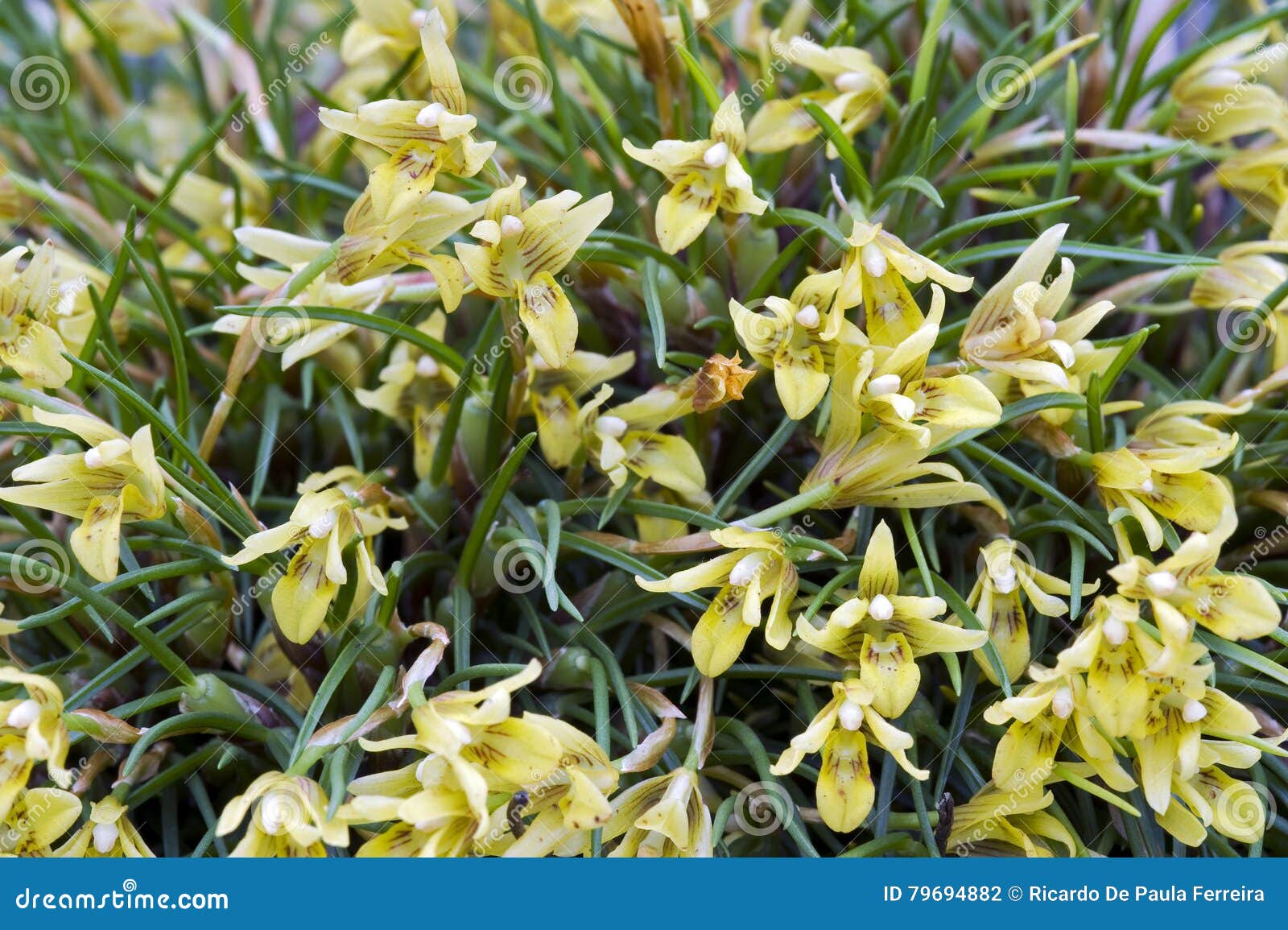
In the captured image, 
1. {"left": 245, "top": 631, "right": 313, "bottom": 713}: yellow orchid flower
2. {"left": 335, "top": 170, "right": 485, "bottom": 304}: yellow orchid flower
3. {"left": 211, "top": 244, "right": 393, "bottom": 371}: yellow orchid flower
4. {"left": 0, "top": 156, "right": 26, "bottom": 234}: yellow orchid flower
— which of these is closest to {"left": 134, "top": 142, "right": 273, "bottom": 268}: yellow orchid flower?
{"left": 0, "top": 156, "right": 26, "bottom": 234}: yellow orchid flower

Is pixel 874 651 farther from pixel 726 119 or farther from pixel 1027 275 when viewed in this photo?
pixel 726 119

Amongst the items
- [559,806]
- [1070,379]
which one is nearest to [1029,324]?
[1070,379]

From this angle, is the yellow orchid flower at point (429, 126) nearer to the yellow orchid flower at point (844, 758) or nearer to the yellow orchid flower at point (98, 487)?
the yellow orchid flower at point (98, 487)

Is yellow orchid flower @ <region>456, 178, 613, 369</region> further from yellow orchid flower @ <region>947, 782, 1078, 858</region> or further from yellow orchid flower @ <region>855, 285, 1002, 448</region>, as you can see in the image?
yellow orchid flower @ <region>947, 782, 1078, 858</region>

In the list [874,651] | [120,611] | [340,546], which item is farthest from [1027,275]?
[120,611]

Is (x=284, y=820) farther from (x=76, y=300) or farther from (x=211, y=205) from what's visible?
(x=211, y=205)

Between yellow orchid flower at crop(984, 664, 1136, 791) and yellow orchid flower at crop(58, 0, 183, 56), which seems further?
yellow orchid flower at crop(58, 0, 183, 56)
